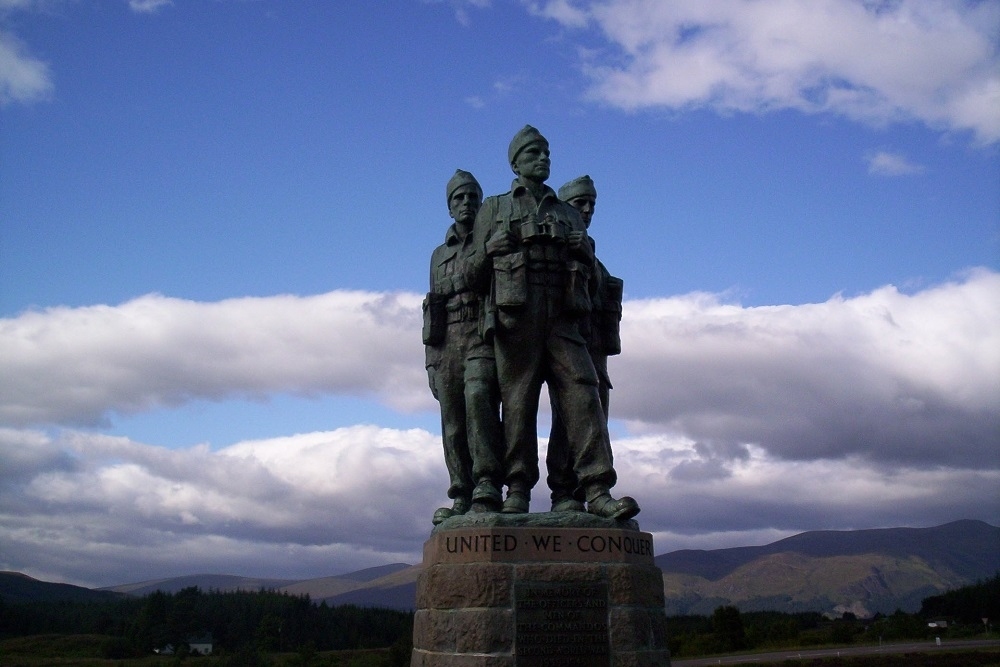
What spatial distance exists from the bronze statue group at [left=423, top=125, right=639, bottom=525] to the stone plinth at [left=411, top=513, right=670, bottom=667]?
43cm

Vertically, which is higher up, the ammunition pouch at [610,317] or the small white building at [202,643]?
the ammunition pouch at [610,317]

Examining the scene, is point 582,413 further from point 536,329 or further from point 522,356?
point 536,329

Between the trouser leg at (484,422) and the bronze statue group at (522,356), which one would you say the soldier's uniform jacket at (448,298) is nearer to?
the bronze statue group at (522,356)

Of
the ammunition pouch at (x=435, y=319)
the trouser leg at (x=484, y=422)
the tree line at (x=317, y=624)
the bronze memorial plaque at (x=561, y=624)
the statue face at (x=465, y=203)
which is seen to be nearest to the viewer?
the bronze memorial plaque at (x=561, y=624)

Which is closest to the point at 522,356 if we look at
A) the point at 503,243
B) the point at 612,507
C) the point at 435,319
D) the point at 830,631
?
the point at 503,243

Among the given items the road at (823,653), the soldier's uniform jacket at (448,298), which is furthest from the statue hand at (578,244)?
the road at (823,653)

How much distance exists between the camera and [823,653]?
36.0 m

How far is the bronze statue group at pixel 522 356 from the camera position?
7.77 meters

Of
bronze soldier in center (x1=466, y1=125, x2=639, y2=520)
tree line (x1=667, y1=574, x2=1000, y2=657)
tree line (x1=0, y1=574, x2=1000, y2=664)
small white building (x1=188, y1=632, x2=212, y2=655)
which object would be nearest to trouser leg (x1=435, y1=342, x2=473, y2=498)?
bronze soldier in center (x1=466, y1=125, x2=639, y2=520)

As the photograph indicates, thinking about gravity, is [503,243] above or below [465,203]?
below

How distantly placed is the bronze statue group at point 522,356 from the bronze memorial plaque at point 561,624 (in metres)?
0.75

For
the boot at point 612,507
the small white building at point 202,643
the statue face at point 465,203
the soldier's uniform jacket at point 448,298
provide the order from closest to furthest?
the boot at point 612,507, the soldier's uniform jacket at point 448,298, the statue face at point 465,203, the small white building at point 202,643

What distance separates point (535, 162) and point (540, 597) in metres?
3.95

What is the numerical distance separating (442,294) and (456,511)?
2.14 metres
